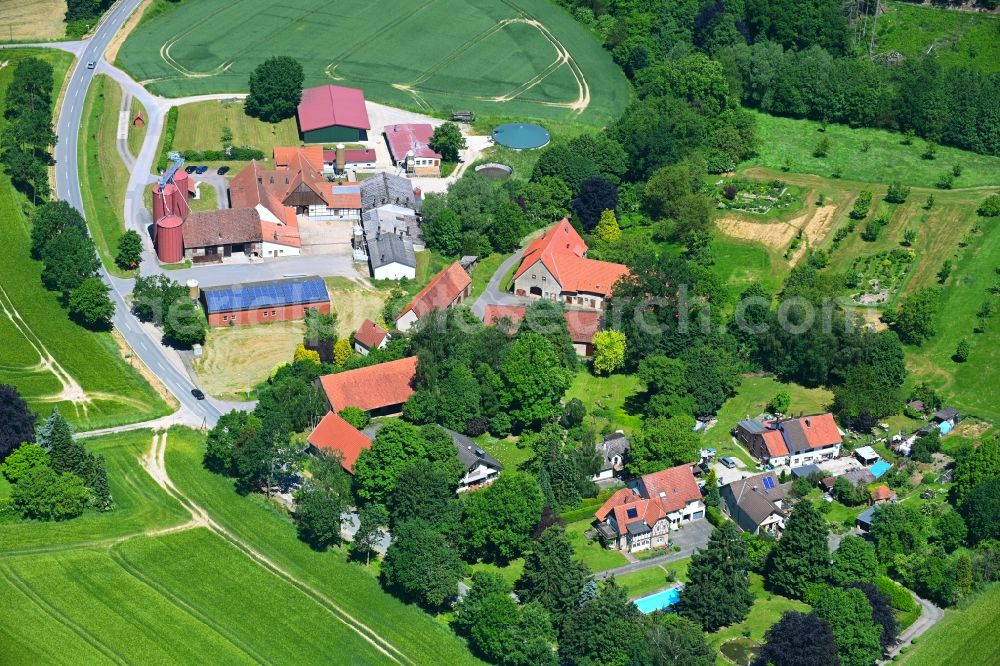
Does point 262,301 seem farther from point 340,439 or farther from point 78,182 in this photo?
point 78,182

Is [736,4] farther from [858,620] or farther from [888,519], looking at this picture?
[858,620]

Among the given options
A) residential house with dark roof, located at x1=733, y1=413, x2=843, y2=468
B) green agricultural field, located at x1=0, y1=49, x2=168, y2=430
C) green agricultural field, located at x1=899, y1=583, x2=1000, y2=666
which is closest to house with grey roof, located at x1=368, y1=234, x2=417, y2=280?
green agricultural field, located at x1=0, y1=49, x2=168, y2=430

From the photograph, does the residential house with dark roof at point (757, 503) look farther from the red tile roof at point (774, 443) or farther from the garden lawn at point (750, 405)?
the garden lawn at point (750, 405)

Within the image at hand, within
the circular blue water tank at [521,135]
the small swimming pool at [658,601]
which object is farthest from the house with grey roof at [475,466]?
the circular blue water tank at [521,135]

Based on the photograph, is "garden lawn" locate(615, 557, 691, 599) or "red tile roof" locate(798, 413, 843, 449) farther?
"red tile roof" locate(798, 413, 843, 449)

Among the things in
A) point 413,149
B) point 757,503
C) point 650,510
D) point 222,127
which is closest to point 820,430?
point 757,503

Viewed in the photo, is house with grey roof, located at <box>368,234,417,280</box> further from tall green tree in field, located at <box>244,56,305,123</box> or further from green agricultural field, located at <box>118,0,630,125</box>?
green agricultural field, located at <box>118,0,630,125</box>
